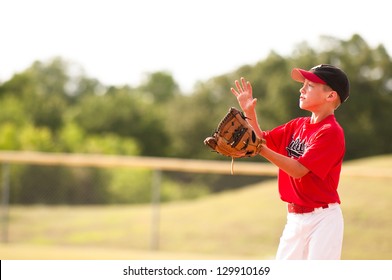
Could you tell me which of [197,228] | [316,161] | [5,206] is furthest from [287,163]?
[197,228]

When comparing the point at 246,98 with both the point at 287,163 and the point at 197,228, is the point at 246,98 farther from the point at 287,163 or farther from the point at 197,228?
the point at 197,228

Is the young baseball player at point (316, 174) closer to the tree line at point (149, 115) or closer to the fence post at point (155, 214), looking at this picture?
the fence post at point (155, 214)

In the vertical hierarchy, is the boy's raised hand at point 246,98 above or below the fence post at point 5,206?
above

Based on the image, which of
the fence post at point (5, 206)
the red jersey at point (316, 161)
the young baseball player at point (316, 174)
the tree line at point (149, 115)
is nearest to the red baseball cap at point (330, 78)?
the young baseball player at point (316, 174)

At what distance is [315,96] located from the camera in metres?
3.73

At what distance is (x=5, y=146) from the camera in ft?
72.1

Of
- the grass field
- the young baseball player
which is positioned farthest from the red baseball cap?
the grass field

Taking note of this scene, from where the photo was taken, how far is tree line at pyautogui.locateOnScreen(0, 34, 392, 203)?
12.8 meters

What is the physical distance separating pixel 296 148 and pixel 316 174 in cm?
29

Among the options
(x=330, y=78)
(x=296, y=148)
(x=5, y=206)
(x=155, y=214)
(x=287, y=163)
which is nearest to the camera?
(x=287, y=163)

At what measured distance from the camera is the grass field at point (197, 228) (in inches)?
380

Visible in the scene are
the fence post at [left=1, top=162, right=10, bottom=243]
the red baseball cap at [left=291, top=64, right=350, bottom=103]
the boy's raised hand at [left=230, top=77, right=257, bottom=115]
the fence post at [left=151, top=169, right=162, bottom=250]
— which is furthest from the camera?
the fence post at [left=1, top=162, right=10, bottom=243]

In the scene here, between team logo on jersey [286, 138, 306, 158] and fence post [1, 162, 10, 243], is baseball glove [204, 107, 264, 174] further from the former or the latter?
fence post [1, 162, 10, 243]

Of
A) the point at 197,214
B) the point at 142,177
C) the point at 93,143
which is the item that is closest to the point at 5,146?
the point at 93,143
